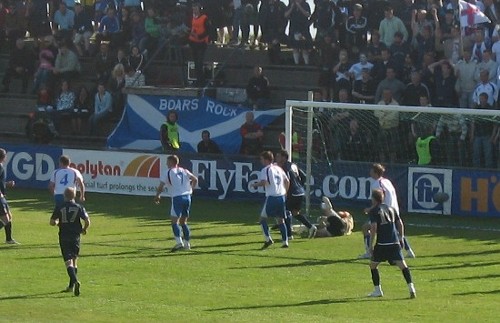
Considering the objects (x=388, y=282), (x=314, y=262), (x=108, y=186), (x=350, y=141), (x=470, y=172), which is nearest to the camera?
(x=388, y=282)

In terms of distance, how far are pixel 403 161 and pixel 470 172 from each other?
210 cm

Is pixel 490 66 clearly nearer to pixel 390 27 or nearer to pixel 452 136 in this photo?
pixel 452 136

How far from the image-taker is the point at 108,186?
37.5 meters

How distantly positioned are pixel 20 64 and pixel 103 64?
3.23 meters

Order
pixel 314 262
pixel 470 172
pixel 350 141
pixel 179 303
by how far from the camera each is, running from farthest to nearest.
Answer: pixel 350 141, pixel 470 172, pixel 314 262, pixel 179 303

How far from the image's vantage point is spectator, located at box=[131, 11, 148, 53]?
41.6 m

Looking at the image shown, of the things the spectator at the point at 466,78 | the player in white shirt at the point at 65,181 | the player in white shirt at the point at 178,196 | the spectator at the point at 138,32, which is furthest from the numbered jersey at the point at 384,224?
the spectator at the point at 138,32

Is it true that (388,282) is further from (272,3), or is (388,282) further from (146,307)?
(272,3)

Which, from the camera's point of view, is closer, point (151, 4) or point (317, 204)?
point (317, 204)

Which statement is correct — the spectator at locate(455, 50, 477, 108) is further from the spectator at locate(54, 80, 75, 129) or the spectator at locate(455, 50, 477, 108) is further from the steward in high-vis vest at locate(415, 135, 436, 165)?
the spectator at locate(54, 80, 75, 129)

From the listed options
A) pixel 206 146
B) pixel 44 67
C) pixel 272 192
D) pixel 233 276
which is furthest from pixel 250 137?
pixel 233 276

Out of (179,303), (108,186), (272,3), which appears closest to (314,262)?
(179,303)

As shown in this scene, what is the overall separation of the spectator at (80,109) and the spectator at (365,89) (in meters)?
9.16

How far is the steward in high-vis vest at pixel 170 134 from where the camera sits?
37500 millimetres
